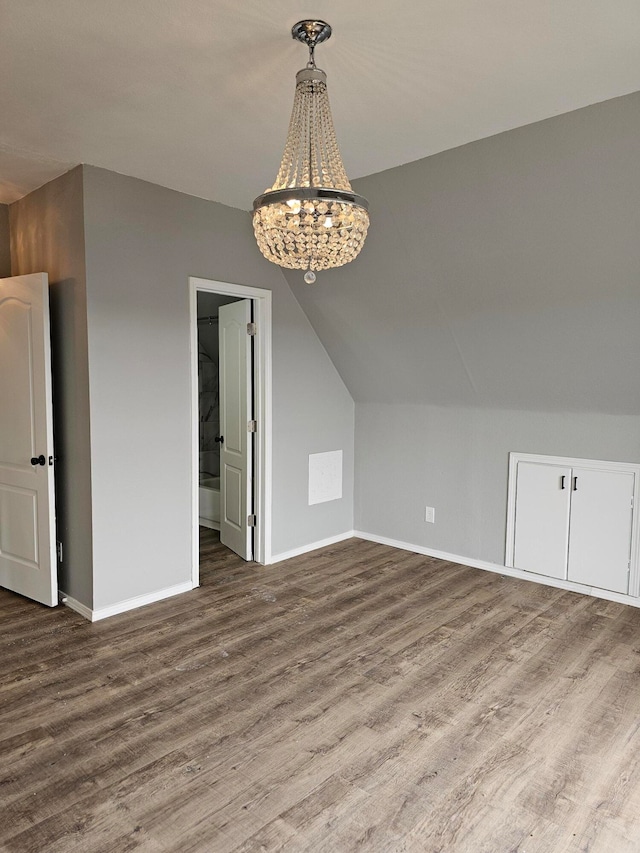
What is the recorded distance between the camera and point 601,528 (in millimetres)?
3898

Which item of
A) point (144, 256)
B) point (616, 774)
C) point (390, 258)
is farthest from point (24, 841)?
point (390, 258)

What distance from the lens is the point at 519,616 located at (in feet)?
11.8

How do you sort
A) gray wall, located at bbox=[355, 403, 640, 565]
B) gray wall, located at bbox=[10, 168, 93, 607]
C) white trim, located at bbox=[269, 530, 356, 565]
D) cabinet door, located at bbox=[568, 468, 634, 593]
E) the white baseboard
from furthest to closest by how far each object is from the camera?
white trim, located at bbox=[269, 530, 356, 565] < gray wall, located at bbox=[355, 403, 640, 565] < cabinet door, located at bbox=[568, 468, 634, 593] < the white baseboard < gray wall, located at bbox=[10, 168, 93, 607]

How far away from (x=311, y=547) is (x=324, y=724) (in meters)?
2.43

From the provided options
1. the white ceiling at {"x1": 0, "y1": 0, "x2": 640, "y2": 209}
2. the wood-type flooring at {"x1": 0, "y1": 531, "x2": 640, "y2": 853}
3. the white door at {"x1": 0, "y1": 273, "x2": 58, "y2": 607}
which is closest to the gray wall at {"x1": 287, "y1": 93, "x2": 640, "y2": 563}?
the white ceiling at {"x1": 0, "y1": 0, "x2": 640, "y2": 209}

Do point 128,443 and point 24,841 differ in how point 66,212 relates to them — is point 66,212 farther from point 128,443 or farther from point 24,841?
point 24,841

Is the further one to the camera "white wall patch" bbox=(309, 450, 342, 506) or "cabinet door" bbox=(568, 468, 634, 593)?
"white wall patch" bbox=(309, 450, 342, 506)

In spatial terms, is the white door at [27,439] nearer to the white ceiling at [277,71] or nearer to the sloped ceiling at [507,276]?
the white ceiling at [277,71]

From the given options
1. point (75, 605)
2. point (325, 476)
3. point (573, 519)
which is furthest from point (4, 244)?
point (573, 519)

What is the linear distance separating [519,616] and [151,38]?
3484mm

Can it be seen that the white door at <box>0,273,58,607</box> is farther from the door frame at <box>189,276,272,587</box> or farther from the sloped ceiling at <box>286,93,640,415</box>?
the sloped ceiling at <box>286,93,640,415</box>

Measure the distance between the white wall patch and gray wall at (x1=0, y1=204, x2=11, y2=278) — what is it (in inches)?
102

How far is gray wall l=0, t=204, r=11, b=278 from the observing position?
4.01 m

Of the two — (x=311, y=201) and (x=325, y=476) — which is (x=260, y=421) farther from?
(x=311, y=201)
